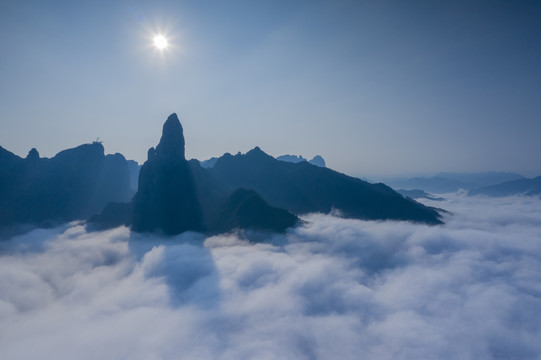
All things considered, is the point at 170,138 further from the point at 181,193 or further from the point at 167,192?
the point at 181,193

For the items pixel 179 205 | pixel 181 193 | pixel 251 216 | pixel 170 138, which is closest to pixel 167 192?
pixel 181 193

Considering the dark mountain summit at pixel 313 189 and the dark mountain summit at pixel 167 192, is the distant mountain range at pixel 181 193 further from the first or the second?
the dark mountain summit at pixel 313 189

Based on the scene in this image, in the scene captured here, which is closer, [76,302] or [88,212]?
[76,302]

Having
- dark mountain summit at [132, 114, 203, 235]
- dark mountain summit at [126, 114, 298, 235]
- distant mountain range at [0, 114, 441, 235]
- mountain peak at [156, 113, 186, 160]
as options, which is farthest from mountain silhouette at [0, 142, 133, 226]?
mountain peak at [156, 113, 186, 160]

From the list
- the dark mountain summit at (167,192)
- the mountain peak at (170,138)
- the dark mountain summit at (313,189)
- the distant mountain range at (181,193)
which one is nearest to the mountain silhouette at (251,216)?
the distant mountain range at (181,193)

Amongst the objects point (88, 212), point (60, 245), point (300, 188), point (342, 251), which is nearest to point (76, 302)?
point (60, 245)

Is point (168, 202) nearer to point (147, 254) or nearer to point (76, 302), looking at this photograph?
point (147, 254)

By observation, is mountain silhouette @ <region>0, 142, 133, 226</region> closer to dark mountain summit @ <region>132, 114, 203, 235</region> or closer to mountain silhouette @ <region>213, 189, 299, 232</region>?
dark mountain summit @ <region>132, 114, 203, 235</region>
